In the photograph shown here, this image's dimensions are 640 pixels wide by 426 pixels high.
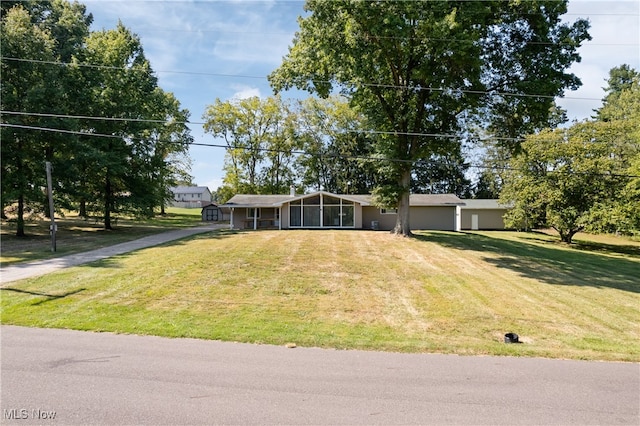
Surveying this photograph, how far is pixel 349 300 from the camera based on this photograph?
→ 9203mm

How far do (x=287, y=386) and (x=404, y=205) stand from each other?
16537 millimetres

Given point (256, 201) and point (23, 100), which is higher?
point (23, 100)

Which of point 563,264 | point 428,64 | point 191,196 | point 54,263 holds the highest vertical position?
point 428,64

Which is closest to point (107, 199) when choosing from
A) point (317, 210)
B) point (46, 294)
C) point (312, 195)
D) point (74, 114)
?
point (74, 114)

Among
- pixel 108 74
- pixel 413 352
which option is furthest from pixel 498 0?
pixel 108 74

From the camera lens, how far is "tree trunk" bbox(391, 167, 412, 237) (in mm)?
19078

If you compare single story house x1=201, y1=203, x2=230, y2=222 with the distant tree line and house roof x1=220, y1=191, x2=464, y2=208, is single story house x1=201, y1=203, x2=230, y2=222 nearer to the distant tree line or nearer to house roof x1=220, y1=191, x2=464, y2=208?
the distant tree line

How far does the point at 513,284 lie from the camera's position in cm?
1147

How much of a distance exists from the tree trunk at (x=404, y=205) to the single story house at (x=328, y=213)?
537 cm

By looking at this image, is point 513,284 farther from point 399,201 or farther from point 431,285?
point 399,201

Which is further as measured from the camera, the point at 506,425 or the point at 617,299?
the point at 617,299

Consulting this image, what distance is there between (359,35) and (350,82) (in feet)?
7.04

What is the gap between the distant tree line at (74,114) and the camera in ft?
59.0

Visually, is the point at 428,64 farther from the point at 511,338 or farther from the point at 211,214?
the point at 211,214
